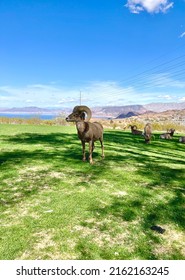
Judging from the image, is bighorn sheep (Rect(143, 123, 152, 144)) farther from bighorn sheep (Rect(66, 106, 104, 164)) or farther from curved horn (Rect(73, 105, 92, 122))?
curved horn (Rect(73, 105, 92, 122))

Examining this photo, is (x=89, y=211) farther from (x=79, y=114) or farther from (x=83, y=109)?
(x=83, y=109)

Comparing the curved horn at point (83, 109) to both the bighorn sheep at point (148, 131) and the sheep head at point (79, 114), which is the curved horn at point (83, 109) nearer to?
the sheep head at point (79, 114)

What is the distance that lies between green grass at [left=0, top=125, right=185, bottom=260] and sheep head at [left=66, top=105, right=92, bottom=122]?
2326 mm

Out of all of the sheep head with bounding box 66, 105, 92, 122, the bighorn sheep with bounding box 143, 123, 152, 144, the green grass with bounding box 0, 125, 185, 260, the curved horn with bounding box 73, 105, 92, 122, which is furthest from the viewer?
the bighorn sheep with bounding box 143, 123, 152, 144

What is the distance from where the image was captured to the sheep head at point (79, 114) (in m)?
12.9

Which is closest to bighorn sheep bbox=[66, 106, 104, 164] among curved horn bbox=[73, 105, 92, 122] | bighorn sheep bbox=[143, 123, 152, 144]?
curved horn bbox=[73, 105, 92, 122]

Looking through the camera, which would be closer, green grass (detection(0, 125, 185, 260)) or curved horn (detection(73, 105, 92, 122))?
green grass (detection(0, 125, 185, 260))

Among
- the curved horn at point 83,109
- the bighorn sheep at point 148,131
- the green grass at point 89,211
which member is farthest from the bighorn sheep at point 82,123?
the bighorn sheep at point 148,131

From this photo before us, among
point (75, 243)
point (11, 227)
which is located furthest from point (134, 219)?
point (11, 227)

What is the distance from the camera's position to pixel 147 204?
8.10 m

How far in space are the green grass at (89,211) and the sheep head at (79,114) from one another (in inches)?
91.6

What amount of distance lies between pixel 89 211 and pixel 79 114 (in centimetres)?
672

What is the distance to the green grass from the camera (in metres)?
5.51
